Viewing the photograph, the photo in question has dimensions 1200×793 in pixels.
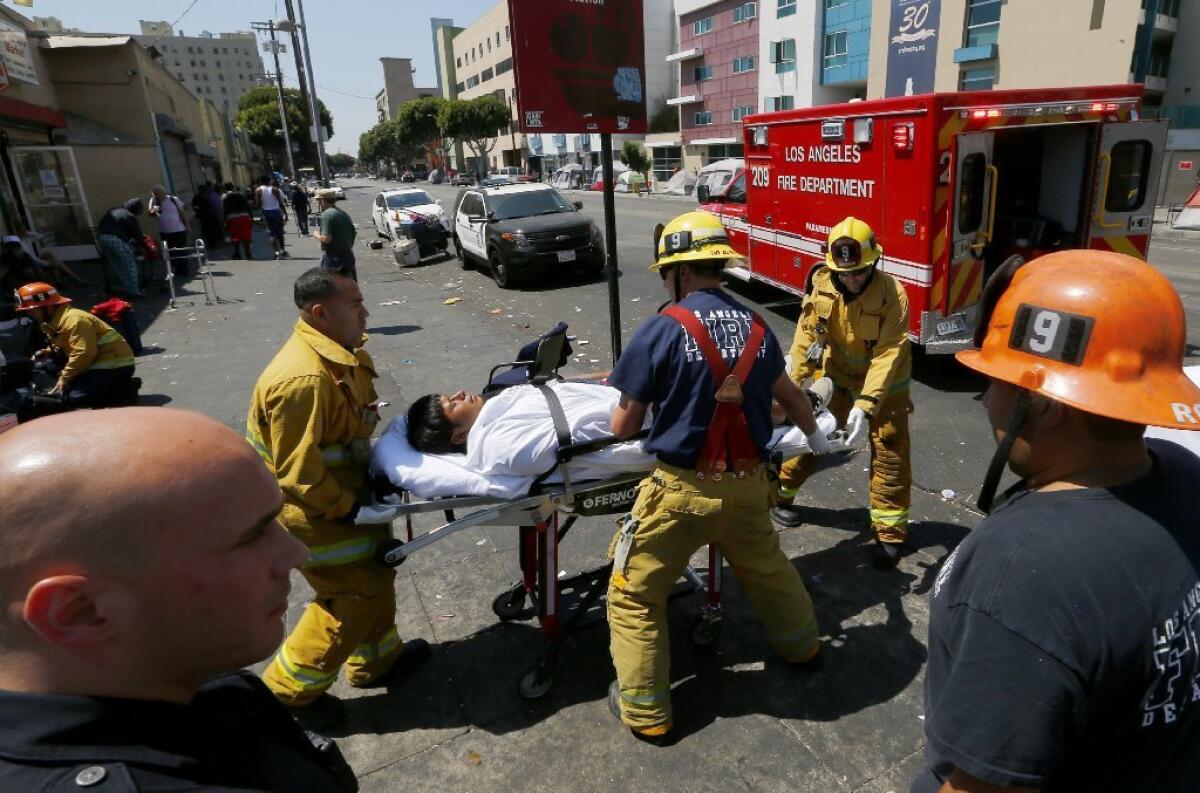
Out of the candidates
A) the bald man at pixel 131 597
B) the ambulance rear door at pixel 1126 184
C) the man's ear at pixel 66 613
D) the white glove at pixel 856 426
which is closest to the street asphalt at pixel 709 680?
the white glove at pixel 856 426

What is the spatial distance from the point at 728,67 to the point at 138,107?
3820cm

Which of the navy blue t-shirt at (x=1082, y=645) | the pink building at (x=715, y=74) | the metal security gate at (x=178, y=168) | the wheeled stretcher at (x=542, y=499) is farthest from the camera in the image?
the pink building at (x=715, y=74)

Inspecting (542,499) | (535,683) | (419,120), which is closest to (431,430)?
(542,499)

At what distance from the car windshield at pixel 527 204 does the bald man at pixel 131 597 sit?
42.8 feet

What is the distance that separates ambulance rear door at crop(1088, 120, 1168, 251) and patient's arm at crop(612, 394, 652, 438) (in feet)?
22.3

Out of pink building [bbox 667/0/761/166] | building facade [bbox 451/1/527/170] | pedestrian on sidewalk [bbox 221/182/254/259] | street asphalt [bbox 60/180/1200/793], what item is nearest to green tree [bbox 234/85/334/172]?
building facade [bbox 451/1/527/170]

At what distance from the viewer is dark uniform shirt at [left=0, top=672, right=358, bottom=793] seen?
89 centimetres

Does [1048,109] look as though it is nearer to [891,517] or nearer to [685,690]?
[891,517]

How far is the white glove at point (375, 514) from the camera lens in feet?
9.15

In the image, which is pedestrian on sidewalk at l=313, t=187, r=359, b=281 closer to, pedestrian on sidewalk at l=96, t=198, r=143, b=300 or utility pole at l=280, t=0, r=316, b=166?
pedestrian on sidewalk at l=96, t=198, r=143, b=300

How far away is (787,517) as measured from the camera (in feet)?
15.3

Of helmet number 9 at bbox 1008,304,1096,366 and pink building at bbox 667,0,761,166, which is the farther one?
pink building at bbox 667,0,761,166

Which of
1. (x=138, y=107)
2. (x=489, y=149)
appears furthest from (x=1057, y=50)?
(x=489, y=149)

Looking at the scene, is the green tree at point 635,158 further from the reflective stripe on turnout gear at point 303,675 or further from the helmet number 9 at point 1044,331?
the helmet number 9 at point 1044,331
